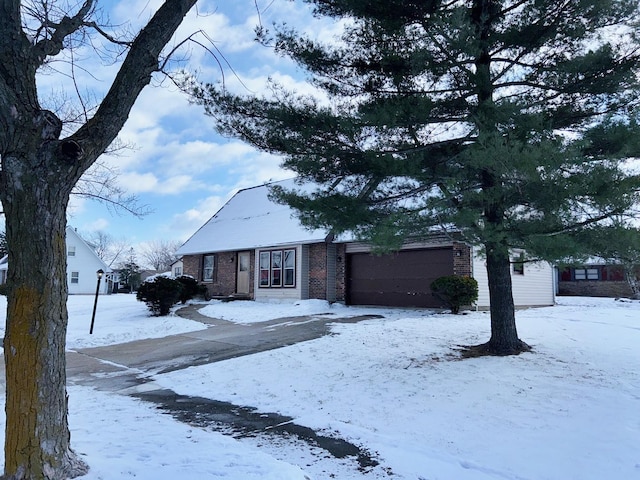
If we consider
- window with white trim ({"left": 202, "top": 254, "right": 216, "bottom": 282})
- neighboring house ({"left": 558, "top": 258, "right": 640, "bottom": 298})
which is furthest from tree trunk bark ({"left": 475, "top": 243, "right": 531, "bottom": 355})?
neighboring house ({"left": 558, "top": 258, "right": 640, "bottom": 298})

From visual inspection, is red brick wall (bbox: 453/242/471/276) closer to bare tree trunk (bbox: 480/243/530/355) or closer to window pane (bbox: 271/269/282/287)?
bare tree trunk (bbox: 480/243/530/355)

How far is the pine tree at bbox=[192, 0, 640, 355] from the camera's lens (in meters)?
6.23

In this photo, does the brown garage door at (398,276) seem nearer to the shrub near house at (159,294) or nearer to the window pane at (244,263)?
the window pane at (244,263)

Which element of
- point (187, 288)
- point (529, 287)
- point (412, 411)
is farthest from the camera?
point (187, 288)

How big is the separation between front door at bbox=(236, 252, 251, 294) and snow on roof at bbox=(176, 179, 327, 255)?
70 centimetres

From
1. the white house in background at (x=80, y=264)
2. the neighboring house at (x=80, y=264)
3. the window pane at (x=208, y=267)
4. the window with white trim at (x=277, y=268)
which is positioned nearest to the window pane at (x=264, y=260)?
the window with white trim at (x=277, y=268)

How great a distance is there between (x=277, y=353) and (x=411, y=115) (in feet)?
17.2

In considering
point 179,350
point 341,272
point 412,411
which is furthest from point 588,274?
point 412,411

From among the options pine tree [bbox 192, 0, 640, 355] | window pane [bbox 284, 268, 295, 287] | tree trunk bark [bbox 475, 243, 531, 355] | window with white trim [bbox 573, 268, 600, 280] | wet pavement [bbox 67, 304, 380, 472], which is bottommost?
wet pavement [bbox 67, 304, 380, 472]

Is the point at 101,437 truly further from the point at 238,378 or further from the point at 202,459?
the point at 238,378

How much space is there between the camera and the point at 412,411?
564cm

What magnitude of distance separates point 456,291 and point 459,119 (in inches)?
268

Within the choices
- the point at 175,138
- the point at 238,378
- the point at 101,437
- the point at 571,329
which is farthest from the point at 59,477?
the point at 175,138

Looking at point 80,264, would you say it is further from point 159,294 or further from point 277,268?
point 159,294
